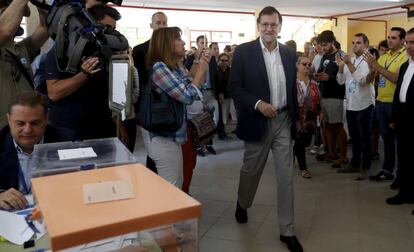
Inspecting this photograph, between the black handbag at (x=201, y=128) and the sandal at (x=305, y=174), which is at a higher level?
the black handbag at (x=201, y=128)

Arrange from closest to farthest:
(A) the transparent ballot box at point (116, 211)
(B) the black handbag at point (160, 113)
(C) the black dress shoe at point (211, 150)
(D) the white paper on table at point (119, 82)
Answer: (A) the transparent ballot box at point (116, 211), (D) the white paper on table at point (119, 82), (B) the black handbag at point (160, 113), (C) the black dress shoe at point (211, 150)

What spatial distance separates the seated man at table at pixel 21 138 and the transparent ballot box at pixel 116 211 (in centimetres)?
84

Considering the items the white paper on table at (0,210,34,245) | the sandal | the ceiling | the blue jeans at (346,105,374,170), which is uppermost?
the ceiling

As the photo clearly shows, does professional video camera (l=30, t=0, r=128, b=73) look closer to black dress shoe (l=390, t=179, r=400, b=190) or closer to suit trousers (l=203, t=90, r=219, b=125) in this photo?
black dress shoe (l=390, t=179, r=400, b=190)

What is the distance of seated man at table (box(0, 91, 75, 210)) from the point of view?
5.15ft

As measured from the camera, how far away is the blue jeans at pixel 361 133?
3994 millimetres

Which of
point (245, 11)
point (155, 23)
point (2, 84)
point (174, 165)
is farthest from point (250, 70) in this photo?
point (245, 11)

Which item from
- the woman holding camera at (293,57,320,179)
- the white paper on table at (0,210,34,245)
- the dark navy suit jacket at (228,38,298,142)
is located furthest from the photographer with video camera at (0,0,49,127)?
the woman holding camera at (293,57,320,179)

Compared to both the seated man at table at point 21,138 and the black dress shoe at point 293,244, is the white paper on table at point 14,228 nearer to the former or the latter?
the seated man at table at point 21,138

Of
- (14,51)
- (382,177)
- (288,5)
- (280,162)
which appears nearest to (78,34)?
(14,51)

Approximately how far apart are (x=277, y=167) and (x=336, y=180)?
1.71 meters

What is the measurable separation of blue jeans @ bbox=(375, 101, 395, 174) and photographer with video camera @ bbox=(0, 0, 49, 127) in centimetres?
318

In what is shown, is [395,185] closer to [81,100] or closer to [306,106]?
[306,106]

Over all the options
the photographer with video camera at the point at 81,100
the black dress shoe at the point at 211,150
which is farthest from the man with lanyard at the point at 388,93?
the photographer with video camera at the point at 81,100
